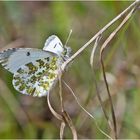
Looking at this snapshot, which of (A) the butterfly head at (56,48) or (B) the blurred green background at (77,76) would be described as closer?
(A) the butterfly head at (56,48)

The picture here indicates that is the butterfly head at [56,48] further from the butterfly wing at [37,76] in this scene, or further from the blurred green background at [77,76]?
the blurred green background at [77,76]

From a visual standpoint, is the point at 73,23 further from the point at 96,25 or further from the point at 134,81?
the point at 134,81

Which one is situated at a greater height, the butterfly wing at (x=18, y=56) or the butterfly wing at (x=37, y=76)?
the butterfly wing at (x=18, y=56)

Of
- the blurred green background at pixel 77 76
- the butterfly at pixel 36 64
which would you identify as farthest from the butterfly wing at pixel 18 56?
the blurred green background at pixel 77 76

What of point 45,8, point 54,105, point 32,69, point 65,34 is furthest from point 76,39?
point 32,69

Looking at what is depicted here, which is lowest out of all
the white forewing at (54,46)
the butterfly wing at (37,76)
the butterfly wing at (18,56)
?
the butterfly wing at (37,76)

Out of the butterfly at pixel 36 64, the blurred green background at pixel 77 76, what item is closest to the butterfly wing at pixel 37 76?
the butterfly at pixel 36 64
